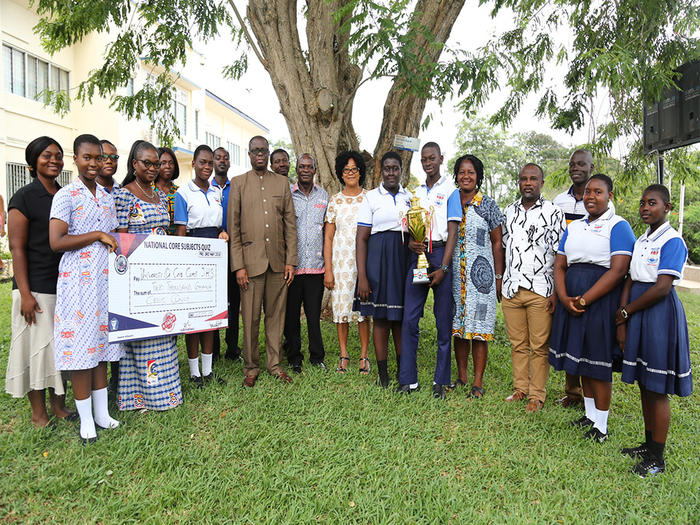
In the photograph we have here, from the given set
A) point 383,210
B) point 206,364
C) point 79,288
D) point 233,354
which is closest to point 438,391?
point 383,210

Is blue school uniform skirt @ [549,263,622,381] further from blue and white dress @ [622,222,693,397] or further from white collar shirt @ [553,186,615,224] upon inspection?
white collar shirt @ [553,186,615,224]

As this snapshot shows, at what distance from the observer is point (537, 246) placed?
3768 millimetres

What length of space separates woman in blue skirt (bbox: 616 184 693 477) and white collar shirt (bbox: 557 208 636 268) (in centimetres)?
13

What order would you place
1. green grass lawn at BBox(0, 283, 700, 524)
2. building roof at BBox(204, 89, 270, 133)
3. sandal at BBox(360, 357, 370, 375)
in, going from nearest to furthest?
green grass lawn at BBox(0, 283, 700, 524)
sandal at BBox(360, 357, 370, 375)
building roof at BBox(204, 89, 270, 133)

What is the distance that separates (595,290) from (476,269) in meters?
1.00

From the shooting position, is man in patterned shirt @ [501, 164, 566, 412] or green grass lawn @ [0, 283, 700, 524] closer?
green grass lawn @ [0, 283, 700, 524]

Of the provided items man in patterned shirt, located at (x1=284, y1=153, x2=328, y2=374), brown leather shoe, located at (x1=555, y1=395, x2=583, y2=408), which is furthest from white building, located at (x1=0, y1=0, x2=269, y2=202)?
brown leather shoe, located at (x1=555, y1=395, x2=583, y2=408)

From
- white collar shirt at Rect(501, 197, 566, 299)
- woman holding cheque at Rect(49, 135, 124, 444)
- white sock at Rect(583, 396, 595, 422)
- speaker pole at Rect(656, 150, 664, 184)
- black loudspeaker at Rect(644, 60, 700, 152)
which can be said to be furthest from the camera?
speaker pole at Rect(656, 150, 664, 184)

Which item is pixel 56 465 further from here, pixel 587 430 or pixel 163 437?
pixel 587 430

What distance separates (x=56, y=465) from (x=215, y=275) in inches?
72.0

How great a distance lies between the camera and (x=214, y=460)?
9.86 ft

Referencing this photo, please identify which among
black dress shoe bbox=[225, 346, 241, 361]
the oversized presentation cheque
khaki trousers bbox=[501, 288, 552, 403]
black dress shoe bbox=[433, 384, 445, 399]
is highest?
the oversized presentation cheque

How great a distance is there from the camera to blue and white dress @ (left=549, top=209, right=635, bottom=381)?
332cm

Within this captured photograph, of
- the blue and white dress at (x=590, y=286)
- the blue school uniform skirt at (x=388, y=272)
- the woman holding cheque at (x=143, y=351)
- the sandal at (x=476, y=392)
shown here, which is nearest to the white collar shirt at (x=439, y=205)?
the blue school uniform skirt at (x=388, y=272)
